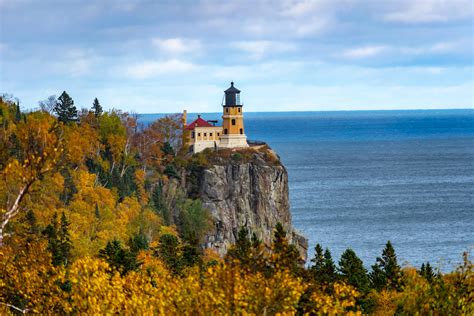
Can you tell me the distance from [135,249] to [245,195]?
139 ft

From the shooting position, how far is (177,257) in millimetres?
74438

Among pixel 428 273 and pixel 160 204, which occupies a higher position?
pixel 160 204

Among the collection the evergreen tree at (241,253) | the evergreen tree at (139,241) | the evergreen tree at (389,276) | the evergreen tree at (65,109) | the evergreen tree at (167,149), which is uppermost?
the evergreen tree at (65,109)

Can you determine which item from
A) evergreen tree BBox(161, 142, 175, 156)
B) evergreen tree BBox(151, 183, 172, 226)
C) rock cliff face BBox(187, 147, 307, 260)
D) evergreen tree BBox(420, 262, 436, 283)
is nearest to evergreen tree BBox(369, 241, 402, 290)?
evergreen tree BBox(420, 262, 436, 283)

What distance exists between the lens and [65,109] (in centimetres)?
12431

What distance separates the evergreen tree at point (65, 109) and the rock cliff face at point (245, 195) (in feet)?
69.1

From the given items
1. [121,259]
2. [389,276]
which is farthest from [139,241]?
[389,276]

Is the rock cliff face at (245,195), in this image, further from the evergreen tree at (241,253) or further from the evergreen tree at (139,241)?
the evergreen tree at (241,253)

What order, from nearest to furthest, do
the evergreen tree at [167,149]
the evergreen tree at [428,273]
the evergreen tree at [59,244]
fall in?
the evergreen tree at [428,273] → the evergreen tree at [59,244] → the evergreen tree at [167,149]

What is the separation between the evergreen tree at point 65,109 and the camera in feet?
405

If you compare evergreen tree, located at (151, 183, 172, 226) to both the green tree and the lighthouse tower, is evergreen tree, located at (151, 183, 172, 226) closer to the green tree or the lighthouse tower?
the green tree

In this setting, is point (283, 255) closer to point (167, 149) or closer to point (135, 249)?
point (135, 249)

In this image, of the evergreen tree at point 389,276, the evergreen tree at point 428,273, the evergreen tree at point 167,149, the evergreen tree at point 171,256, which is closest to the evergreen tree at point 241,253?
the evergreen tree at point 171,256

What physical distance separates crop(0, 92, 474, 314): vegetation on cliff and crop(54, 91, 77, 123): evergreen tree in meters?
0.17
